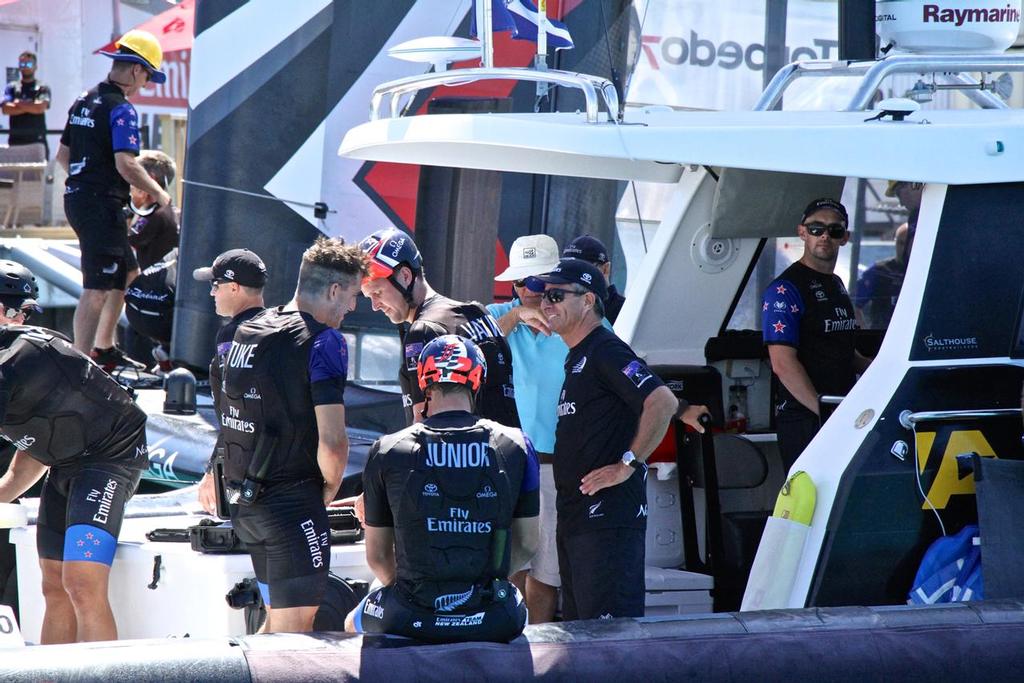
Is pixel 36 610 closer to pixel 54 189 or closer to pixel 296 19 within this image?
pixel 296 19

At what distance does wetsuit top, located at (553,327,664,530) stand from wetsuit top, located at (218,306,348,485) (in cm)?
72

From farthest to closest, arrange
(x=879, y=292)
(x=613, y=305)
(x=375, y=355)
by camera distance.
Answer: (x=375, y=355) → (x=879, y=292) → (x=613, y=305)

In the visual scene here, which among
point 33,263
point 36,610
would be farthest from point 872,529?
point 33,263

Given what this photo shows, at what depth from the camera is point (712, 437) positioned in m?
4.90

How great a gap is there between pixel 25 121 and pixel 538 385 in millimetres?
10830

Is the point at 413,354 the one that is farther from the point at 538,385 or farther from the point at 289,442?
the point at 538,385

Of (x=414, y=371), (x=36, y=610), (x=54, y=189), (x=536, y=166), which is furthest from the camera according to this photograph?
(x=54, y=189)

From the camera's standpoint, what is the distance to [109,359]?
810 centimetres

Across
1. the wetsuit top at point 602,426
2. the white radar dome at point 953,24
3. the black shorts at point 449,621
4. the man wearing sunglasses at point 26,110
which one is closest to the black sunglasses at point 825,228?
the white radar dome at point 953,24

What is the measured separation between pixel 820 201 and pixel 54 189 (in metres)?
10.9

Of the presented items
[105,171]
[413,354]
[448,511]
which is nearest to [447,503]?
[448,511]

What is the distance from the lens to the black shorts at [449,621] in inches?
135

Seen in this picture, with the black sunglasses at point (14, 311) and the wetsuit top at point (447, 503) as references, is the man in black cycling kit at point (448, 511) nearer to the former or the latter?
the wetsuit top at point (447, 503)

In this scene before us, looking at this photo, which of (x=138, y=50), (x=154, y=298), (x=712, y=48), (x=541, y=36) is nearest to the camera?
(x=541, y=36)
